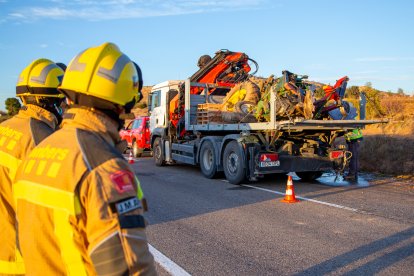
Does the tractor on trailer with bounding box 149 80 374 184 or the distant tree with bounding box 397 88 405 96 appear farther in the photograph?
the distant tree with bounding box 397 88 405 96

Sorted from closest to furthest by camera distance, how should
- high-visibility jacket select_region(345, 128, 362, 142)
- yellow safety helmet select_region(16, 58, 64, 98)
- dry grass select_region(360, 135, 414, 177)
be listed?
yellow safety helmet select_region(16, 58, 64, 98) < high-visibility jacket select_region(345, 128, 362, 142) < dry grass select_region(360, 135, 414, 177)

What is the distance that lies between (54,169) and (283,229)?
4.90 meters

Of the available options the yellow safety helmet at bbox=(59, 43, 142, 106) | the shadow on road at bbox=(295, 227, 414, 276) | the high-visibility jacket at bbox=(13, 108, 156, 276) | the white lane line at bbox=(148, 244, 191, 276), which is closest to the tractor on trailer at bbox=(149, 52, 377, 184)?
the shadow on road at bbox=(295, 227, 414, 276)

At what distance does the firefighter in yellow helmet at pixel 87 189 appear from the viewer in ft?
4.88

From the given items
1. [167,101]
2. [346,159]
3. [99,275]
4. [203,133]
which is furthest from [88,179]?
[167,101]

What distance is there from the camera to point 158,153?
14.8m

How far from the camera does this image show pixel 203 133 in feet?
41.9

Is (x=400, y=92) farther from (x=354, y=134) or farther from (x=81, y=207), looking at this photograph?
(x=81, y=207)

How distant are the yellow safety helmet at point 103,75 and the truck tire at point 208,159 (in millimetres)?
9161

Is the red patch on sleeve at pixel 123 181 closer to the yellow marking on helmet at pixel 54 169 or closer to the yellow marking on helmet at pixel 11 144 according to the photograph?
the yellow marking on helmet at pixel 54 169

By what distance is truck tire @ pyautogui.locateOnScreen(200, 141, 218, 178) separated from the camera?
36.3ft

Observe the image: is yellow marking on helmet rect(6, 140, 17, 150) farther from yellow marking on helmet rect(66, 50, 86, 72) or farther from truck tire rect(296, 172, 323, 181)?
truck tire rect(296, 172, 323, 181)

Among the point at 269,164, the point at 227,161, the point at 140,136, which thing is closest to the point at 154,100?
the point at 140,136

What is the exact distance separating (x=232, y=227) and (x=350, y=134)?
5651 mm
